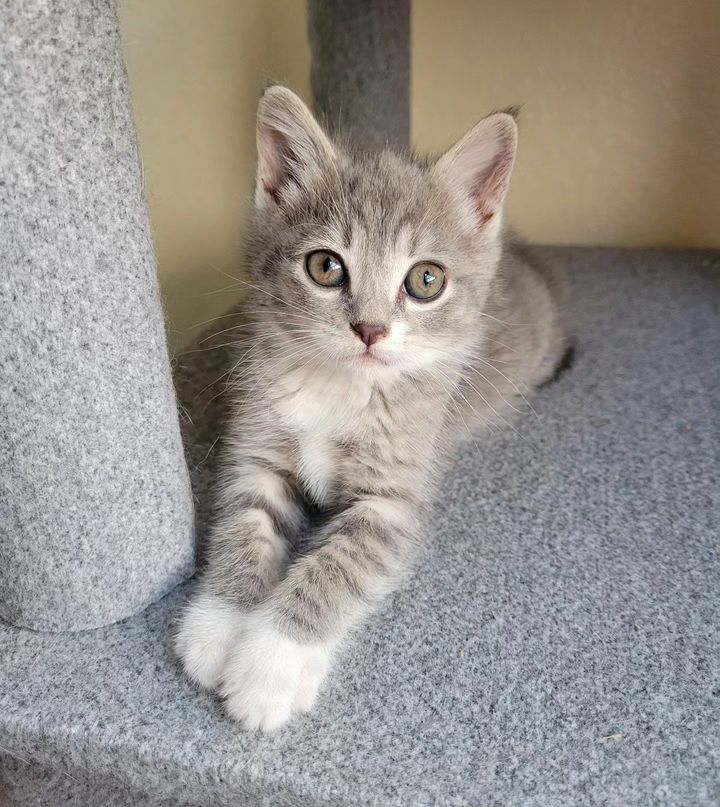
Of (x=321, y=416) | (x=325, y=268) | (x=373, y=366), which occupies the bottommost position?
(x=321, y=416)

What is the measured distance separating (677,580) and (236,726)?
2.10 feet

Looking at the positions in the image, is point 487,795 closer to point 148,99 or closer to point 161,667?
point 161,667

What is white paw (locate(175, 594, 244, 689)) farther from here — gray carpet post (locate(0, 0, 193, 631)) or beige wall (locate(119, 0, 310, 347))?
beige wall (locate(119, 0, 310, 347))

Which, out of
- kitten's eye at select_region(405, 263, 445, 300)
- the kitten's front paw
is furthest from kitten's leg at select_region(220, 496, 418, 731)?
kitten's eye at select_region(405, 263, 445, 300)

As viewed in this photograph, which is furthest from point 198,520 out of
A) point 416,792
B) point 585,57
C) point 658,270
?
point 585,57

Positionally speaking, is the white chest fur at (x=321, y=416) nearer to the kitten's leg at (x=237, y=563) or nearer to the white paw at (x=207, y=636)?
the kitten's leg at (x=237, y=563)

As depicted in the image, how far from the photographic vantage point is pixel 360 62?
5.85ft

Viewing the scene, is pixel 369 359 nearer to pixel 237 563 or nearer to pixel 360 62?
pixel 237 563

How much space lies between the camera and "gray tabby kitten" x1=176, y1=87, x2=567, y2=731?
987mm

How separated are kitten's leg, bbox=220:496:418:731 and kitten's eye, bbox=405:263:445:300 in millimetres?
310

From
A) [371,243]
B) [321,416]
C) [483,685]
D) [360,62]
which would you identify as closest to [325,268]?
[371,243]

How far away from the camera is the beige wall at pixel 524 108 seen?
1.65 metres

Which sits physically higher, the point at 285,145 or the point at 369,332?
the point at 285,145

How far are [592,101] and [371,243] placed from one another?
140 cm
